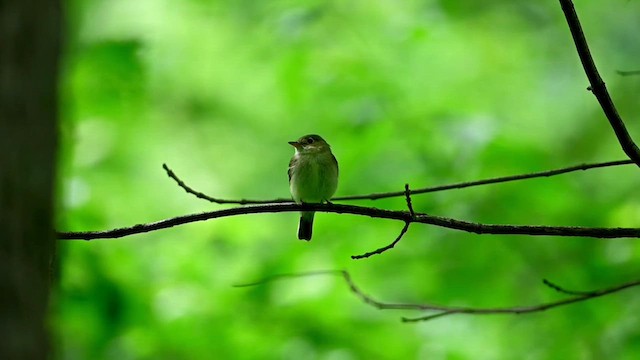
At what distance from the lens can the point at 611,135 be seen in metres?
8.56

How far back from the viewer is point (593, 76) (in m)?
2.61

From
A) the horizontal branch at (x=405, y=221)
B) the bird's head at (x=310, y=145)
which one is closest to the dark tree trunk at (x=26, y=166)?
the horizontal branch at (x=405, y=221)

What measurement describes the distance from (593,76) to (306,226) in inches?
165

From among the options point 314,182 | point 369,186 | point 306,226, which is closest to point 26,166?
point 314,182

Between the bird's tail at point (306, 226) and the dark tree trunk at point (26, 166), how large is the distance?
205 inches

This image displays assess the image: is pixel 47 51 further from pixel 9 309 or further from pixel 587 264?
pixel 587 264

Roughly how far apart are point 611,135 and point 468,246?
2.97 meters

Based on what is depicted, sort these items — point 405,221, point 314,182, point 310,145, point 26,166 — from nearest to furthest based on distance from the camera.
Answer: point 26,166 → point 405,221 → point 314,182 → point 310,145

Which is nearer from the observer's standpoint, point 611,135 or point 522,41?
point 611,135

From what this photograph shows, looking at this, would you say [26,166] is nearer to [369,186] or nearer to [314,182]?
[314,182]

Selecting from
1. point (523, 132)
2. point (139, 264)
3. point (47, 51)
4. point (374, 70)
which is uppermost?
point (374, 70)

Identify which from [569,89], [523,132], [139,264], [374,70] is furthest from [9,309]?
[569,89]

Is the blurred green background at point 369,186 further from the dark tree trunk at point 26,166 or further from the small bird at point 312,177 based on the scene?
the dark tree trunk at point 26,166

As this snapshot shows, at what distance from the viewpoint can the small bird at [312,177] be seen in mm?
6199
